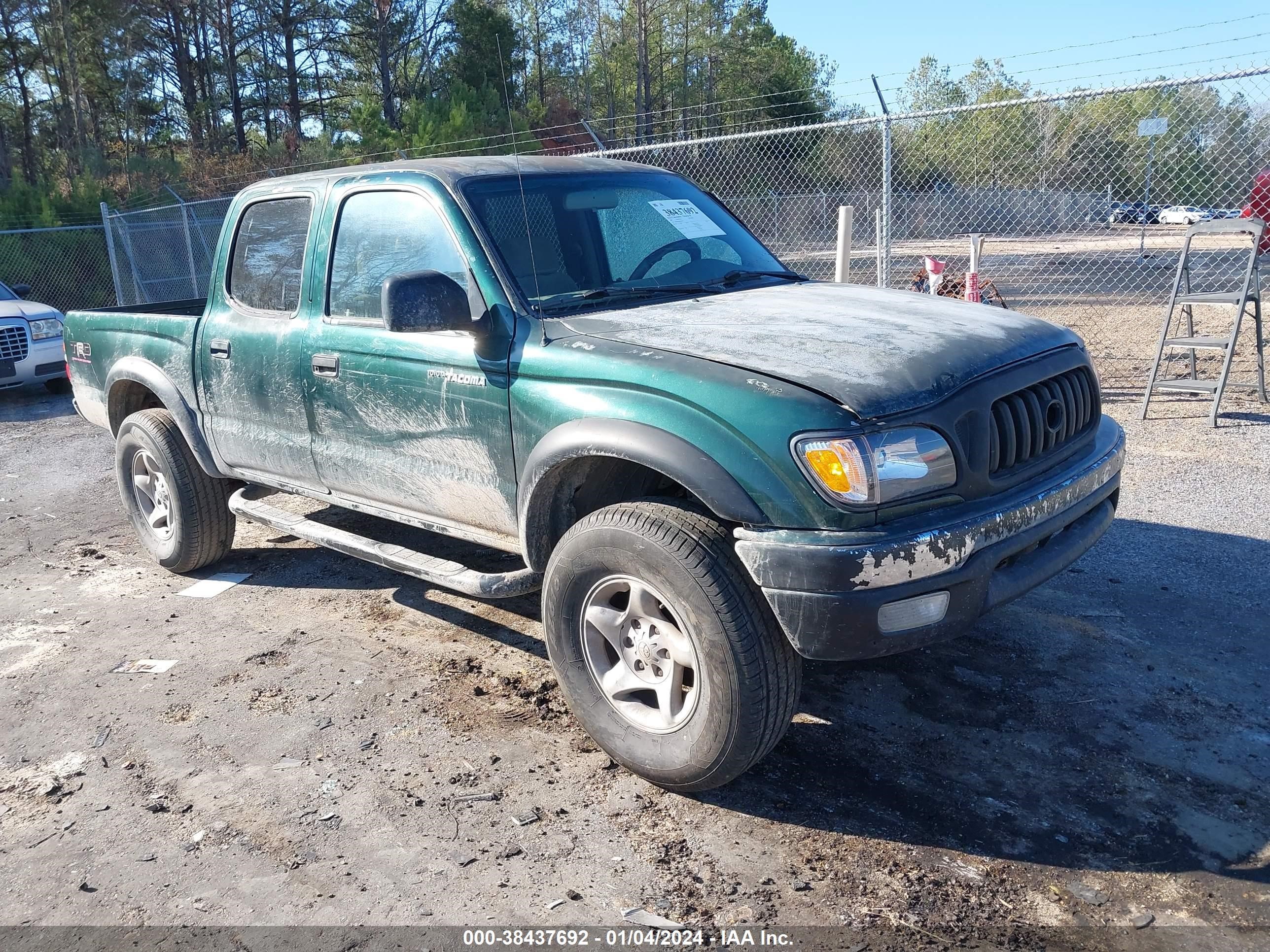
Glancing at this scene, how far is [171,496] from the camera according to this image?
16.8 ft

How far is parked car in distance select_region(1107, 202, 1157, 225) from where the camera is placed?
2280 cm

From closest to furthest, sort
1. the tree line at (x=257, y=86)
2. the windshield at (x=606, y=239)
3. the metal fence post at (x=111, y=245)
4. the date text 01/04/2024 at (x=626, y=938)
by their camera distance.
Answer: the date text 01/04/2024 at (x=626, y=938), the windshield at (x=606, y=239), the metal fence post at (x=111, y=245), the tree line at (x=257, y=86)

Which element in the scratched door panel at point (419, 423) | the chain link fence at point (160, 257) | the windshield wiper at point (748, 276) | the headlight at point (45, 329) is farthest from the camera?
the chain link fence at point (160, 257)

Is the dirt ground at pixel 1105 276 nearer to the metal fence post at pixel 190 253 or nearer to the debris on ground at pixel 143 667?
the debris on ground at pixel 143 667

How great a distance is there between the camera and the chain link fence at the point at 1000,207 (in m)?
11.2

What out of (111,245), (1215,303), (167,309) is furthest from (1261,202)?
(111,245)

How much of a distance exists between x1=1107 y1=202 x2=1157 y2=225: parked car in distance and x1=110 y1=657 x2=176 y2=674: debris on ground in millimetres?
22066

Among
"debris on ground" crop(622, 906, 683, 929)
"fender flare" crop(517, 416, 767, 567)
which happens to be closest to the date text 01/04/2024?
"debris on ground" crop(622, 906, 683, 929)

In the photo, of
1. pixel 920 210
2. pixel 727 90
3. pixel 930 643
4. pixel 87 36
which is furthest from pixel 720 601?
pixel 727 90

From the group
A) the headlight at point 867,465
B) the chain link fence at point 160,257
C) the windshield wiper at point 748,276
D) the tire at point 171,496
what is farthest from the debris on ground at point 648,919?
the chain link fence at point 160,257

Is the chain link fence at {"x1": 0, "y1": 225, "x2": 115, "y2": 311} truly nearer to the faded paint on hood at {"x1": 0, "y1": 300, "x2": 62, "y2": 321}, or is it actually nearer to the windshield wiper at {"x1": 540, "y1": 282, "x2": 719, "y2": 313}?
the faded paint on hood at {"x1": 0, "y1": 300, "x2": 62, "y2": 321}

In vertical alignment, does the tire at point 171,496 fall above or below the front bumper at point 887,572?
below

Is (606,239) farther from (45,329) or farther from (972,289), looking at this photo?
(45,329)

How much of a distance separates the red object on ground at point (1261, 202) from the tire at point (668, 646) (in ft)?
26.4
